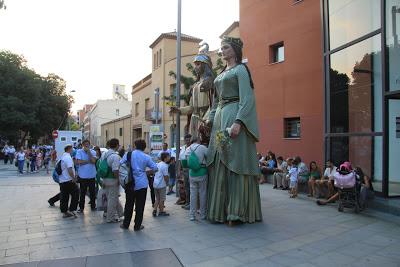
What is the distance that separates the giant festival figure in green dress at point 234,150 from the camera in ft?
22.9

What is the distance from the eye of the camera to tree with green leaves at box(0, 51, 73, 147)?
3834 centimetres

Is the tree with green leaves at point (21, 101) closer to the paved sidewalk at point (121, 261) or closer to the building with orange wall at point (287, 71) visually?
the building with orange wall at point (287, 71)

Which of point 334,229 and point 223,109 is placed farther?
point 223,109

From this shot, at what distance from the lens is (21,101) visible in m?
39.4

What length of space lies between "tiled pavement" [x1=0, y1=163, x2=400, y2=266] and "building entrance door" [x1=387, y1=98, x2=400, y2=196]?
1.24 meters

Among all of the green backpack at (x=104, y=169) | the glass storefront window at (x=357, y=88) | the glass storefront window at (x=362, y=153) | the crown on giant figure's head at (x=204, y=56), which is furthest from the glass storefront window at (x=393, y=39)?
the green backpack at (x=104, y=169)

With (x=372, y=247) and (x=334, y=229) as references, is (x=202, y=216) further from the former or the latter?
(x=372, y=247)

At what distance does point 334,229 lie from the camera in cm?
690

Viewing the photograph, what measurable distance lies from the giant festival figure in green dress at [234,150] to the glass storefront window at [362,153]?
12.7ft

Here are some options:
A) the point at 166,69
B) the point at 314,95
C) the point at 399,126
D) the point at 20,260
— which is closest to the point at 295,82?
the point at 314,95

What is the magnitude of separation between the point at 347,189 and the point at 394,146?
1.75 m

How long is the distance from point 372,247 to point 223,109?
331cm

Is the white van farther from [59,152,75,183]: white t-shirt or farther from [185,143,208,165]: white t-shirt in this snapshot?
[185,143,208,165]: white t-shirt

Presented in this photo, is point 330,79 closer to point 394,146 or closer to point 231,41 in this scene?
point 394,146
